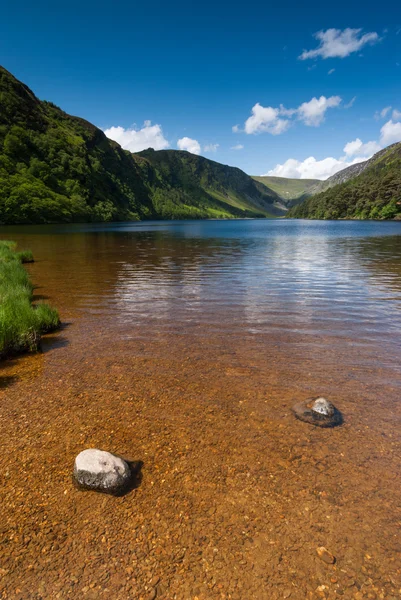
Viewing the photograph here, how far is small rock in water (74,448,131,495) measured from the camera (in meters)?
5.39

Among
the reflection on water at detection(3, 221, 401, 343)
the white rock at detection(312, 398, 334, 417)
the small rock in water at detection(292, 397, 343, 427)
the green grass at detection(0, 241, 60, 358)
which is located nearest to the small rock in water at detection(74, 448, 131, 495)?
the small rock in water at detection(292, 397, 343, 427)

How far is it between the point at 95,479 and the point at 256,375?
220 inches

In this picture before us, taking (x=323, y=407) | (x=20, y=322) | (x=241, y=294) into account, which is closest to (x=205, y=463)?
(x=323, y=407)

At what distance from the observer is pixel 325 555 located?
442 centimetres

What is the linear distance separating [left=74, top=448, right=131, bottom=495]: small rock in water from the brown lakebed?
189 mm

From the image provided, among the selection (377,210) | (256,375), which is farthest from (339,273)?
Result: (377,210)

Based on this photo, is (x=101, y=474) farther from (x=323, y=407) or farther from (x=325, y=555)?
(x=323, y=407)

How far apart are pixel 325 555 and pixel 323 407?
353 cm

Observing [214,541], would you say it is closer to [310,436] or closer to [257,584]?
[257,584]

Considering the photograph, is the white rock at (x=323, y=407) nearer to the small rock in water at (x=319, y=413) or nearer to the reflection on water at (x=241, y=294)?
the small rock in water at (x=319, y=413)

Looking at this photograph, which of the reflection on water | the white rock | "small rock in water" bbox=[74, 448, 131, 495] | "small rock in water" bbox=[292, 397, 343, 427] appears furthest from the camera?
the reflection on water

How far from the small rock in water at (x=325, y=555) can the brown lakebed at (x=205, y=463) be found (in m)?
0.07

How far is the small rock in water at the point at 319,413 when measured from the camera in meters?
7.31

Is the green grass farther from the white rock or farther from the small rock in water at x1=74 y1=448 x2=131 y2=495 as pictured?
the white rock
